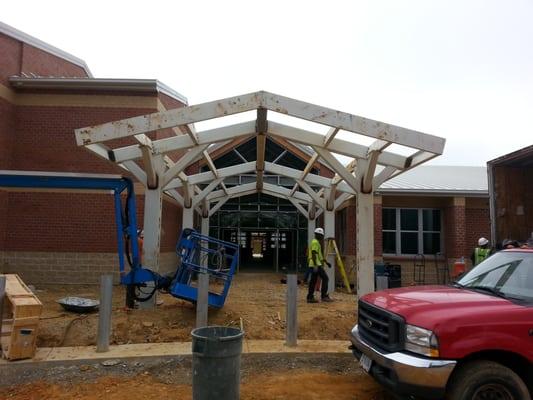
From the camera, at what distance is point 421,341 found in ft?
15.6

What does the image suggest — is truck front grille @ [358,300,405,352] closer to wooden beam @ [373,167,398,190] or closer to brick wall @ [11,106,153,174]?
wooden beam @ [373,167,398,190]

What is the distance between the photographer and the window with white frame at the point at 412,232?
19312mm

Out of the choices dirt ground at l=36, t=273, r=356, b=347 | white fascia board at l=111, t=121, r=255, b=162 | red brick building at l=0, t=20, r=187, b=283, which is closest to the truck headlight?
dirt ground at l=36, t=273, r=356, b=347

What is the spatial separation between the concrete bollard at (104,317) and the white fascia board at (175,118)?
269 cm

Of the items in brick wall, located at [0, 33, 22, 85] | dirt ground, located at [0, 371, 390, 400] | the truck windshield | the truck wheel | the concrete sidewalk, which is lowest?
dirt ground, located at [0, 371, 390, 400]

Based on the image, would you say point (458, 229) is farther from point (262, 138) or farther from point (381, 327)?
point (381, 327)

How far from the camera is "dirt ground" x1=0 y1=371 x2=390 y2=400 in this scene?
594cm

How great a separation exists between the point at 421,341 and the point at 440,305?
1.58 feet

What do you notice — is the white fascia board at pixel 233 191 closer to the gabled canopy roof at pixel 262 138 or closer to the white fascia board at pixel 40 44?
the gabled canopy roof at pixel 262 138

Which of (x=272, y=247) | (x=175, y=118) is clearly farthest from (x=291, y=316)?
(x=272, y=247)

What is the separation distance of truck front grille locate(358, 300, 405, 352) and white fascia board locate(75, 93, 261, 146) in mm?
Answer: 4416

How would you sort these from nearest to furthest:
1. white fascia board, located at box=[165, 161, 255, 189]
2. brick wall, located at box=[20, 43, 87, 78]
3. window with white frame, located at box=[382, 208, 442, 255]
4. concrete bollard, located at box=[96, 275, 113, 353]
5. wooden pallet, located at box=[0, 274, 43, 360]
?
1. wooden pallet, located at box=[0, 274, 43, 360]
2. concrete bollard, located at box=[96, 275, 113, 353]
3. white fascia board, located at box=[165, 161, 255, 189]
4. brick wall, located at box=[20, 43, 87, 78]
5. window with white frame, located at box=[382, 208, 442, 255]

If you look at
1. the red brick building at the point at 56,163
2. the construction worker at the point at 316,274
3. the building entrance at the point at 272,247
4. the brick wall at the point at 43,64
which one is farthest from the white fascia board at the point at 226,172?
the building entrance at the point at 272,247

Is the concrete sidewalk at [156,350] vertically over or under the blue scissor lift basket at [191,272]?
under
